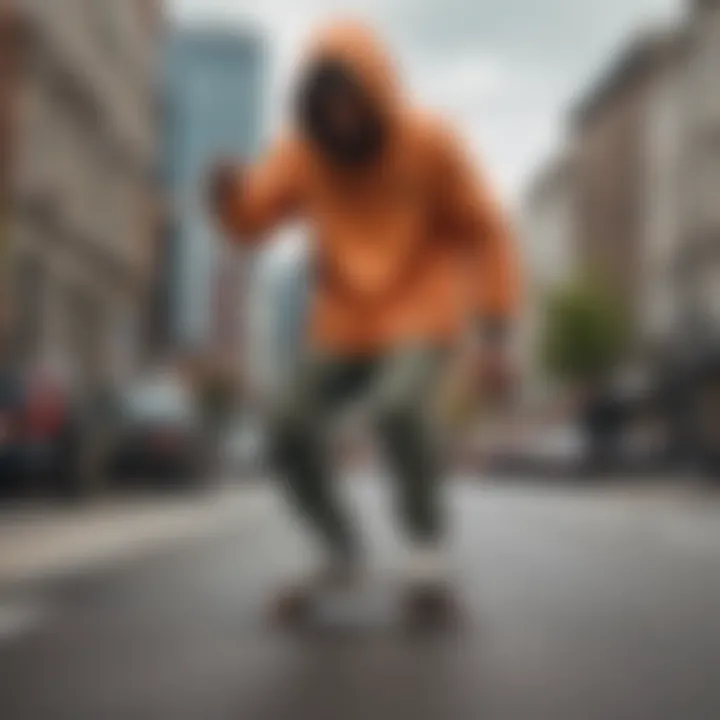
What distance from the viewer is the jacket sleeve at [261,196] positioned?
4168 millimetres

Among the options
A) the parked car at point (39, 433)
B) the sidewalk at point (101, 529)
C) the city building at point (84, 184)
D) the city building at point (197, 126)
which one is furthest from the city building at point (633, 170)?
the parked car at point (39, 433)

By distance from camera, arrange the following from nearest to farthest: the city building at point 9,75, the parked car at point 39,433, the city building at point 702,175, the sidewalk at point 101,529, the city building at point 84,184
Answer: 1. the sidewalk at point 101,529
2. the parked car at point 39,433
3. the city building at point 9,75
4. the city building at point 84,184
5. the city building at point 702,175

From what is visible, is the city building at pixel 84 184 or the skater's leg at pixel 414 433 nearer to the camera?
the skater's leg at pixel 414 433

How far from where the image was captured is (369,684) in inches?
121

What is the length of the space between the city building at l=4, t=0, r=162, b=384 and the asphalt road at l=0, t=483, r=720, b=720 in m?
18.7

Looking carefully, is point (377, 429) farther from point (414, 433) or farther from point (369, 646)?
point (369, 646)

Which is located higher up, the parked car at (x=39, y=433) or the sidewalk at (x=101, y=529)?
the parked car at (x=39, y=433)

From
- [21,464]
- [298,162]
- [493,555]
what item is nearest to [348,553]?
[298,162]

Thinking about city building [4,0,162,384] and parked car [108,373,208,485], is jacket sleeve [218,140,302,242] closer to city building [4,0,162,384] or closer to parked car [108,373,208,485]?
parked car [108,373,208,485]

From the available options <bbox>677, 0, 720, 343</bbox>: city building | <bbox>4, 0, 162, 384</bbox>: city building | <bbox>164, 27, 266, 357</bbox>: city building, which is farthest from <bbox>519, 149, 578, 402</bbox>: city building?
<bbox>4, 0, 162, 384</bbox>: city building

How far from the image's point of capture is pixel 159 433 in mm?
12625

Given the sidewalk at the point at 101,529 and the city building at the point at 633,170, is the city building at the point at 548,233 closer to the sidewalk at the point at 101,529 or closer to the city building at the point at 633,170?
the city building at the point at 633,170

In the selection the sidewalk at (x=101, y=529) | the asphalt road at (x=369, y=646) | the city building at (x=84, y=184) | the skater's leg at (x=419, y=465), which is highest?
the city building at (x=84, y=184)

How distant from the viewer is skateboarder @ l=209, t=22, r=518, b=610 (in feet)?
13.5
